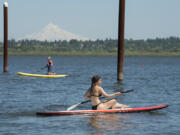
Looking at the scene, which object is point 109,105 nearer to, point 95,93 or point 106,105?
point 106,105

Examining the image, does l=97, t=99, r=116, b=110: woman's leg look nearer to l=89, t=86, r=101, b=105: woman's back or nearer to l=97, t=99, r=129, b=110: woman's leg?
l=97, t=99, r=129, b=110: woman's leg

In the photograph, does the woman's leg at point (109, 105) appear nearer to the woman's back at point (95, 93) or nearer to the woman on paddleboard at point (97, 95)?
the woman on paddleboard at point (97, 95)

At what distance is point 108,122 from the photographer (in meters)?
16.9

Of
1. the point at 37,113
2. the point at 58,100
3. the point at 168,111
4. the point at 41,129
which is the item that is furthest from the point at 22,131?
the point at 58,100

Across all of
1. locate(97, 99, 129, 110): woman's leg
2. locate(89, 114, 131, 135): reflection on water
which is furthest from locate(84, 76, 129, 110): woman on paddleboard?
locate(89, 114, 131, 135): reflection on water

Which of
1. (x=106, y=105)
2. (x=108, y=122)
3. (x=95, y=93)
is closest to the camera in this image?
(x=108, y=122)

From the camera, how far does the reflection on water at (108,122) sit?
15812 mm

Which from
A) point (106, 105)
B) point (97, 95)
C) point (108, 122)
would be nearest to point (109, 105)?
point (106, 105)

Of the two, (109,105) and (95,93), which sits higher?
(95,93)

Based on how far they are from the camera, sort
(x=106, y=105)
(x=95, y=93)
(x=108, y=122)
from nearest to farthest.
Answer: (x=108, y=122), (x=95, y=93), (x=106, y=105)

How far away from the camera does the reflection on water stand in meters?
15.8

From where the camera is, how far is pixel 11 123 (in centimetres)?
1702

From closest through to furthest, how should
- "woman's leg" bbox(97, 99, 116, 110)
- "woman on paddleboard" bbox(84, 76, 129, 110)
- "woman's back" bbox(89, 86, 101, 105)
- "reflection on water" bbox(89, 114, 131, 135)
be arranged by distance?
"reflection on water" bbox(89, 114, 131, 135), "woman on paddleboard" bbox(84, 76, 129, 110), "woman's back" bbox(89, 86, 101, 105), "woman's leg" bbox(97, 99, 116, 110)

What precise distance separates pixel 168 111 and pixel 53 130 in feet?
21.3
